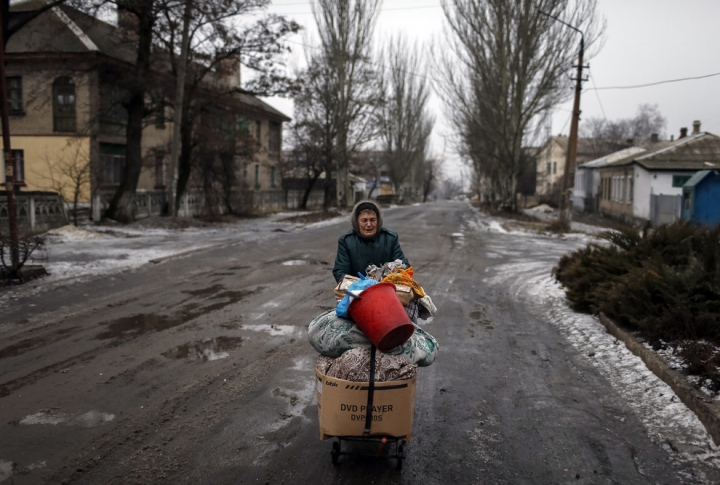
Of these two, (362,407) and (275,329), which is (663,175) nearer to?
(275,329)

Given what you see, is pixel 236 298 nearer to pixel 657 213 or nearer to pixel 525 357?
pixel 525 357

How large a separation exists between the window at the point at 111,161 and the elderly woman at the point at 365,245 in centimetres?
2625

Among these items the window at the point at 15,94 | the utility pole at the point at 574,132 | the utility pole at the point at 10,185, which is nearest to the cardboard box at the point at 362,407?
the utility pole at the point at 10,185

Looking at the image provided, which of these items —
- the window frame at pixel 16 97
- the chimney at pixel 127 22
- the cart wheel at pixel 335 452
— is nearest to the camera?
the cart wheel at pixel 335 452

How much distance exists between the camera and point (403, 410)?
369cm

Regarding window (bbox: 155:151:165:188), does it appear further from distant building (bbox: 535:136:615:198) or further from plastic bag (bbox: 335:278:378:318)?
distant building (bbox: 535:136:615:198)

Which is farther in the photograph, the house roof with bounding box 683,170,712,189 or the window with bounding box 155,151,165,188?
the window with bounding box 155,151,165,188

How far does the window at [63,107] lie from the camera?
90.1 ft

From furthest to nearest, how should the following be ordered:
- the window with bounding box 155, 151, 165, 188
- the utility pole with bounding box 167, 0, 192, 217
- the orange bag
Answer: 1. the window with bounding box 155, 151, 165, 188
2. the utility pole with bounding box 167, 0, 192, 217
3. the orange bag

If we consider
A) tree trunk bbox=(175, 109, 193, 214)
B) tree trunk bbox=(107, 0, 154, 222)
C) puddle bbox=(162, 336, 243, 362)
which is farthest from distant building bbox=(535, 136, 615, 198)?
puddle bbox=(162, 336, 243, 362)

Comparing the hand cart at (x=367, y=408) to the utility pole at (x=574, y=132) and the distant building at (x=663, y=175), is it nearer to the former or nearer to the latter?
the utility pole at (x=574, y=132)

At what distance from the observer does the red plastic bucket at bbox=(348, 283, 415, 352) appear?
11.2 feet

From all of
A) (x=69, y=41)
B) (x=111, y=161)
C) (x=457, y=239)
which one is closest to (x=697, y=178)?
(x=457, y=239)

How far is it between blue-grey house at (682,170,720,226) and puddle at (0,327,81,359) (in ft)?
76.2
